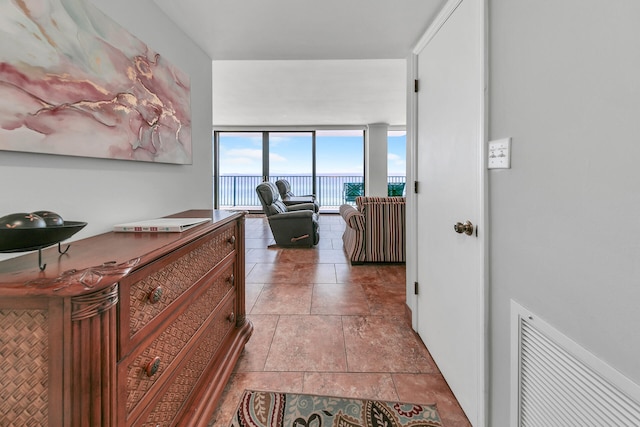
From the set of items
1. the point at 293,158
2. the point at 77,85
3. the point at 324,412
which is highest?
the point at 293,158

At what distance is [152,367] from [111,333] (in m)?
0.27

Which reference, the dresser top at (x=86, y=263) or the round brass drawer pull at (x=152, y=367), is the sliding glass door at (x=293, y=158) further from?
the round brass drawer pull at (x=152, y=367)

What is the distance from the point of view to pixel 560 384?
30.8 inches

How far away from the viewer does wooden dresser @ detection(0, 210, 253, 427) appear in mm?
594

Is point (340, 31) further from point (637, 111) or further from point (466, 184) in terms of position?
point (637, 111)

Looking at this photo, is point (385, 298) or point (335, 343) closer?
point (335, 343)

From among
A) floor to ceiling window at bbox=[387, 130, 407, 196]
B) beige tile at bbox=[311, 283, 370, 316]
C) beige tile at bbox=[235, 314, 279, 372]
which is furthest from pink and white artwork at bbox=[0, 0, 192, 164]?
floor to ceiling window at bbox=[387, 130, 407, 196]

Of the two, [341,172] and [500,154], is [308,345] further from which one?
[341,172]

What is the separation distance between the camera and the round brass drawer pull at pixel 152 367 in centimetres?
84

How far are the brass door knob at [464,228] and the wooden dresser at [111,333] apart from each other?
1.17m

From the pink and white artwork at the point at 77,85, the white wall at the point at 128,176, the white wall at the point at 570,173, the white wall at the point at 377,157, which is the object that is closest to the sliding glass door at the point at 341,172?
the white wall at the point at 377,157

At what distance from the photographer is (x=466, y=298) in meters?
1.29

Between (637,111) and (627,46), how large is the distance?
0.15 metres

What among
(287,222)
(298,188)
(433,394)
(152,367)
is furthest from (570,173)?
(298,188)
